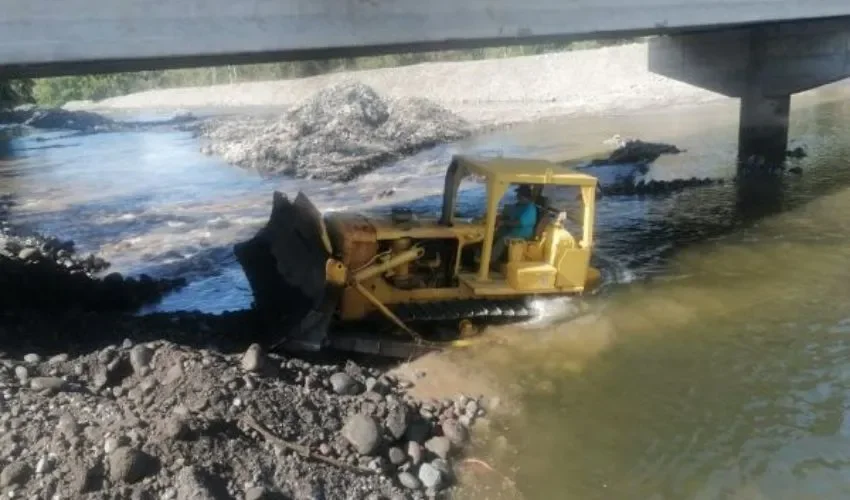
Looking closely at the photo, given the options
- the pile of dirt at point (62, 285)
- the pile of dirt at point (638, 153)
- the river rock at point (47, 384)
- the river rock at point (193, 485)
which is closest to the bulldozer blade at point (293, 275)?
the pile of dirt at point (62, 285)

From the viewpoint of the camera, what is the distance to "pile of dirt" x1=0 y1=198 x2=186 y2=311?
405 inches

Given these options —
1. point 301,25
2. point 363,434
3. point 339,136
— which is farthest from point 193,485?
point 339,136

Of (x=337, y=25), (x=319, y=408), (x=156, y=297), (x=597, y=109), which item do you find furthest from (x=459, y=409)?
(x=597, y=109)

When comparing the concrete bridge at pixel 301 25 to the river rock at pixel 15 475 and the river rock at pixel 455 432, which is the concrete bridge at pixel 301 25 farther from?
the river rock at pixel 455 432

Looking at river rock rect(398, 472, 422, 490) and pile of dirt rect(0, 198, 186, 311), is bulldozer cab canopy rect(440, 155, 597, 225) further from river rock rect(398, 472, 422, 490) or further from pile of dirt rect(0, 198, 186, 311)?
pile of dirt rect(0, 198, 186, 311)

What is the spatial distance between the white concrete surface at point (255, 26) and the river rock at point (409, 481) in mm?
5292

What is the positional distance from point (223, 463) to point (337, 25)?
232 inches

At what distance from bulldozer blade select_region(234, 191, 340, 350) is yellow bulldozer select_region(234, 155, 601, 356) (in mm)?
16

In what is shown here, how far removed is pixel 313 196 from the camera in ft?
66.4

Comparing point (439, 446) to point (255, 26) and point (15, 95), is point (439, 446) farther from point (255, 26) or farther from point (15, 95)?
point (15, 95)

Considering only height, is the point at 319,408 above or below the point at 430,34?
below

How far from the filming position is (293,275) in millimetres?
9914

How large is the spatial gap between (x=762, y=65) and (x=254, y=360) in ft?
58.5

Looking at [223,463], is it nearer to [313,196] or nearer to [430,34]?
[430,34]
